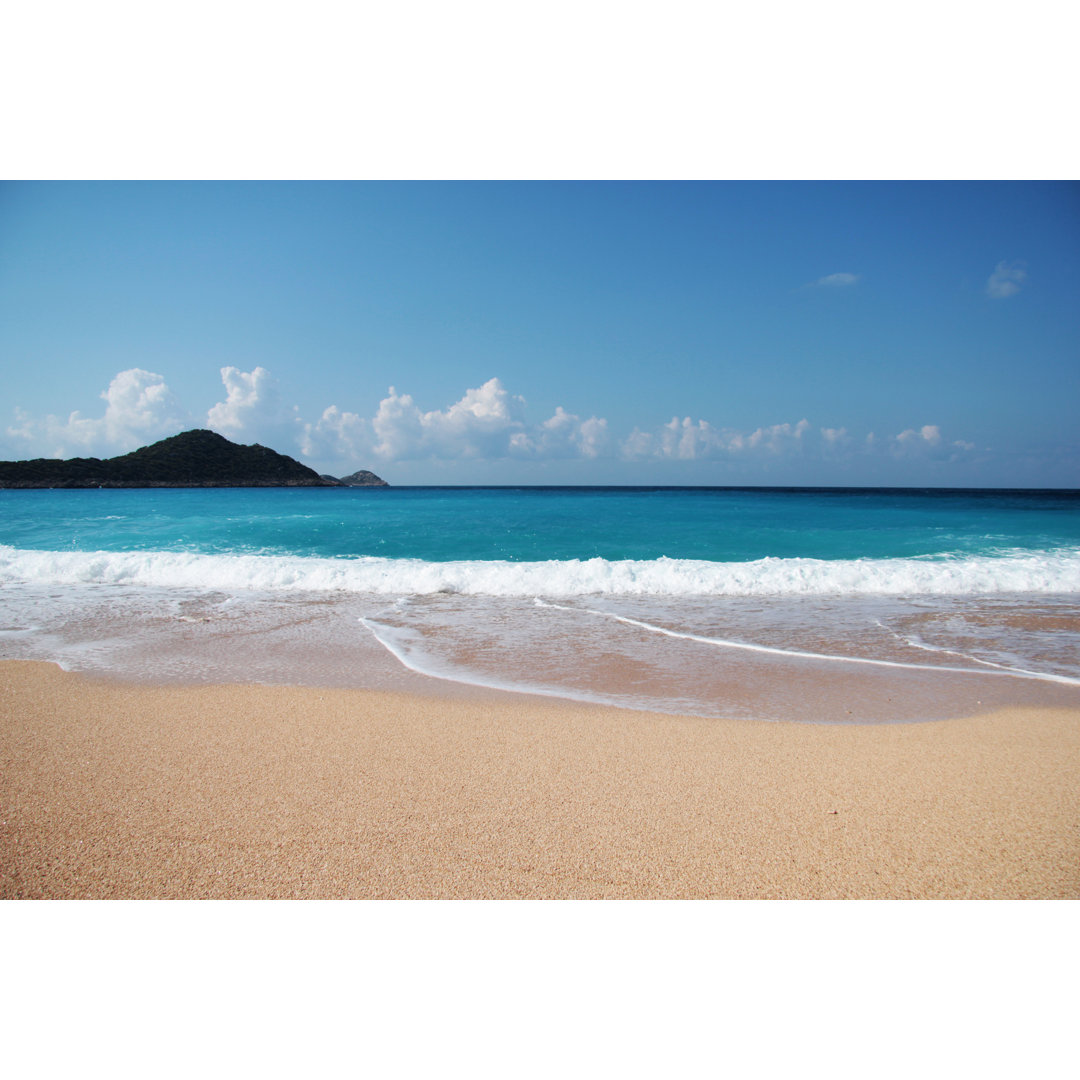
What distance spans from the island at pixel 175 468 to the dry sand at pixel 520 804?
6218cm

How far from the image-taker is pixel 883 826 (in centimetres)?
240

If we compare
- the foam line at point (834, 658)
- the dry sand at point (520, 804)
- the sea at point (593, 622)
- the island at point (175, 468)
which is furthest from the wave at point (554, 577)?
the island at point (175, 468)

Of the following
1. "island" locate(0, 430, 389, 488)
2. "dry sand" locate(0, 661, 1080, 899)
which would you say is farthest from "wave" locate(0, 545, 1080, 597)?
"island" locate(0, 430, 389, 488)

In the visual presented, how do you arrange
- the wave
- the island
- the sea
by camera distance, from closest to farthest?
the sea
the wave
the island

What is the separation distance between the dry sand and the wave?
5110mm

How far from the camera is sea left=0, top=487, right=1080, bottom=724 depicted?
446 centimetres

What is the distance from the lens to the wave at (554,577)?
8.88 meters

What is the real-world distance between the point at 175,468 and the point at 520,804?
68952mm

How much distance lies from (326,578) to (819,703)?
26.2ft

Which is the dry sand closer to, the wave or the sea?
the sea

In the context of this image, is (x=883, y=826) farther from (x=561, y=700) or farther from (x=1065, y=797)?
(x=561, y=700)

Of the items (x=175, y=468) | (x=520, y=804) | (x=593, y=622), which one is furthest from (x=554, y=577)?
(x=175, y=468)

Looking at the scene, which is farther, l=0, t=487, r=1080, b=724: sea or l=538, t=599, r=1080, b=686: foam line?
l=538, t=599, r=1080, b=686: foam line

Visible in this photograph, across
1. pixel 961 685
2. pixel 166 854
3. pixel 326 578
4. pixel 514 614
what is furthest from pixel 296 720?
pixel 326 578
